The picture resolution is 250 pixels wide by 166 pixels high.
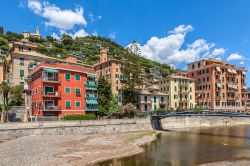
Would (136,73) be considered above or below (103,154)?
above

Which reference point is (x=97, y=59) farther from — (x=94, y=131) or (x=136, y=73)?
(x=94, y=131)

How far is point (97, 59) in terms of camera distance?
133625 millimetres

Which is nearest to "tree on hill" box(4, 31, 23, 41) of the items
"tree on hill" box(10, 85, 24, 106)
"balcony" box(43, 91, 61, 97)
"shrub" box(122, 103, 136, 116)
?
"tree on hill" box(10, 85, 24, 106)

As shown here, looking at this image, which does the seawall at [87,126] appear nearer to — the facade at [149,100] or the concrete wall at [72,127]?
the concrete wall at [72,127]

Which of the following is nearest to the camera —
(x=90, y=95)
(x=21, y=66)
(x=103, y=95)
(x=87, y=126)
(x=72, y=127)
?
(x=72, y=127)

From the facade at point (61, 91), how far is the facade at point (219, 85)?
52.7m

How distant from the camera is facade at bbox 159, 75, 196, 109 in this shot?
8806 cm

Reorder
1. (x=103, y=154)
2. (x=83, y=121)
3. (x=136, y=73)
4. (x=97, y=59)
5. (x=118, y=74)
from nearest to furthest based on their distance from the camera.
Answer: (x=103, y=154)
(x=83, y=121)
(x=136, y=73)
(x=118, y=74)
(x=97, y=59)

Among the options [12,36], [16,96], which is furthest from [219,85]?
[12,36]

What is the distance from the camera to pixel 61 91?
185 ft

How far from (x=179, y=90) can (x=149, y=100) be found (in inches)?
653

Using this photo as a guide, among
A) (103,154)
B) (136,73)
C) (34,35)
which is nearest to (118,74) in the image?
(136,73)

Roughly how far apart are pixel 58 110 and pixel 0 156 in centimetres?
2786

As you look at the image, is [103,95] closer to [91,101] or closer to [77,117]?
[91,101]
